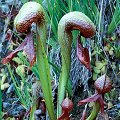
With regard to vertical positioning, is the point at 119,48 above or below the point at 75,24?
below

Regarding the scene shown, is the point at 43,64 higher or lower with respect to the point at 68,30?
lower

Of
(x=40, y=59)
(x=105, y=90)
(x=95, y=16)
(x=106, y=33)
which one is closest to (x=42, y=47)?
(x=40, y=59)

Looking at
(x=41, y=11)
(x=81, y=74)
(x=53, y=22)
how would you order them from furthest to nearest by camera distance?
(x=81, y=74) → (x=53, y=22) → (x=41, y=11)

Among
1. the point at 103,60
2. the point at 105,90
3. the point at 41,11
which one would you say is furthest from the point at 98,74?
the point at 41,11

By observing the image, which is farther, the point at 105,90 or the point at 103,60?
the point at 103,60

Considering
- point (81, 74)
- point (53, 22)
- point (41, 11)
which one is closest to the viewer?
point (41, 11)

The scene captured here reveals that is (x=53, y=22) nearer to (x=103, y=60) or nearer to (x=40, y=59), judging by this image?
(x=103, y=60)

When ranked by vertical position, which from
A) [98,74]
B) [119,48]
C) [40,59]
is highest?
[40,59]

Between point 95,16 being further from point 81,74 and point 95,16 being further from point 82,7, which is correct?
point 81,74

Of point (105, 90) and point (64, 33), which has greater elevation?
point (64, 33)
